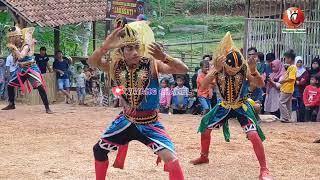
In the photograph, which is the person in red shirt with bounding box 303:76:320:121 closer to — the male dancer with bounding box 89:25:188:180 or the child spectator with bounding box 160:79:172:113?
the child spectator with bounding box 160:79:172:113

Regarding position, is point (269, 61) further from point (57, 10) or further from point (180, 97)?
point (57, 10)

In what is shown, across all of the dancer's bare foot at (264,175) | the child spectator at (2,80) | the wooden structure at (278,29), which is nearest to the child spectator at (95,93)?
the child spectator at (2,80)

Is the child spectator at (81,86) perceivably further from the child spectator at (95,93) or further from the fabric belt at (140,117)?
the fabric belt at (140,117)

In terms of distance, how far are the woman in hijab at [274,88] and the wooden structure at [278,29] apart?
1.27m

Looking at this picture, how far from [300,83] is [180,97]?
8.30ft

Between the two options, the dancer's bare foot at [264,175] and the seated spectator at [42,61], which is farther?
the seated spectator at [42,61]

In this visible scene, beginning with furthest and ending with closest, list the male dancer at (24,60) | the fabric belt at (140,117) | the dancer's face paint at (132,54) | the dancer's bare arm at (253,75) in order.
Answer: the male dancer at (24,60) → the dancer's bare arm at (253,75) → the fabric belt at (140,117) → the dancer's face paint at (132,54)

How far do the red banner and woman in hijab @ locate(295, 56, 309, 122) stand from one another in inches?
168

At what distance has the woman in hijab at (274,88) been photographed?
12492 millimetres

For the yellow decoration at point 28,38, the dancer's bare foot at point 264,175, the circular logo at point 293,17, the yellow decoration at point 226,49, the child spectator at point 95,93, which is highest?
the circular logo at point 293,17

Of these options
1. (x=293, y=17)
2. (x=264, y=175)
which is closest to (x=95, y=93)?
(x=293, y=17)

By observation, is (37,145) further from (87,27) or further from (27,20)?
(87,27)

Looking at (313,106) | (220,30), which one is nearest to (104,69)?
(313,106)

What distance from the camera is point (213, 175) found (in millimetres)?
7219
